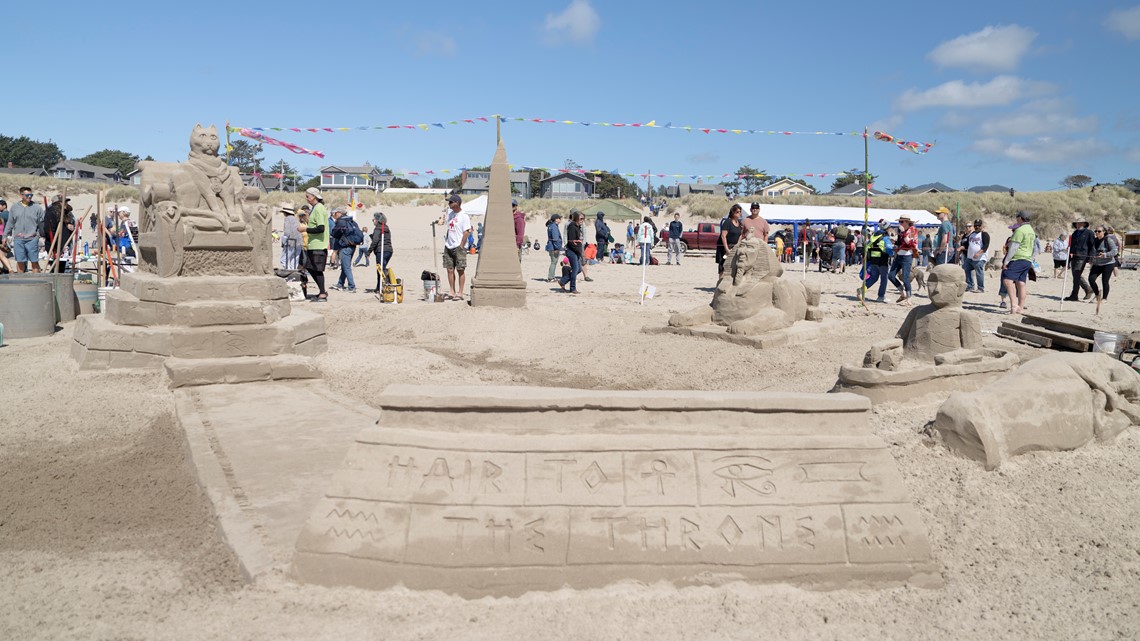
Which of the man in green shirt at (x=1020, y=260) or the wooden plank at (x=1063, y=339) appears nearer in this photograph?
the wooden plank at (x=1063, y=339)

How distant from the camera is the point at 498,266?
34.6 feet

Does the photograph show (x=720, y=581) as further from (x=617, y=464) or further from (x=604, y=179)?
(x=604, y=179)

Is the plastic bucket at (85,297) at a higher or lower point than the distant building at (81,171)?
lower

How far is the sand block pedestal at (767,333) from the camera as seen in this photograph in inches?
326

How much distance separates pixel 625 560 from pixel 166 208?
5811mm

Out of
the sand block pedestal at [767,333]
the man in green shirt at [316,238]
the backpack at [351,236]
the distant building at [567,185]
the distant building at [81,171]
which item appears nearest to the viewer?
the sand block pedestal at [767,333]

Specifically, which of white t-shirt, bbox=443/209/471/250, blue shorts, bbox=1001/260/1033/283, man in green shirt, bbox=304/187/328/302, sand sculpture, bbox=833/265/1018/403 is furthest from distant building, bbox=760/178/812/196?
sand sculpture, bbox=833/265/1018/403

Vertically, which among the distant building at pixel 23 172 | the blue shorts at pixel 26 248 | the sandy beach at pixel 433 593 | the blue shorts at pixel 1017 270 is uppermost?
the distant building at pixel 23 172

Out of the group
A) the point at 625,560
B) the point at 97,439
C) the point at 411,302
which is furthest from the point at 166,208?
the point at 625,560

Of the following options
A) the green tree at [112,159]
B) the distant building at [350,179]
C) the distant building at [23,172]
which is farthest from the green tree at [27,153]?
the distant building at [350,179]

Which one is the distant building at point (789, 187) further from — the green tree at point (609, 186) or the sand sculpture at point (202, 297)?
the sand sculpture at point (202, 297)

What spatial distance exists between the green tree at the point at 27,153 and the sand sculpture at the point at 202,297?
6860cm

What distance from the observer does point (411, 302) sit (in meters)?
11.6

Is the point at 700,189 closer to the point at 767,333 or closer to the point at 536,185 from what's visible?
the point at 536,185
